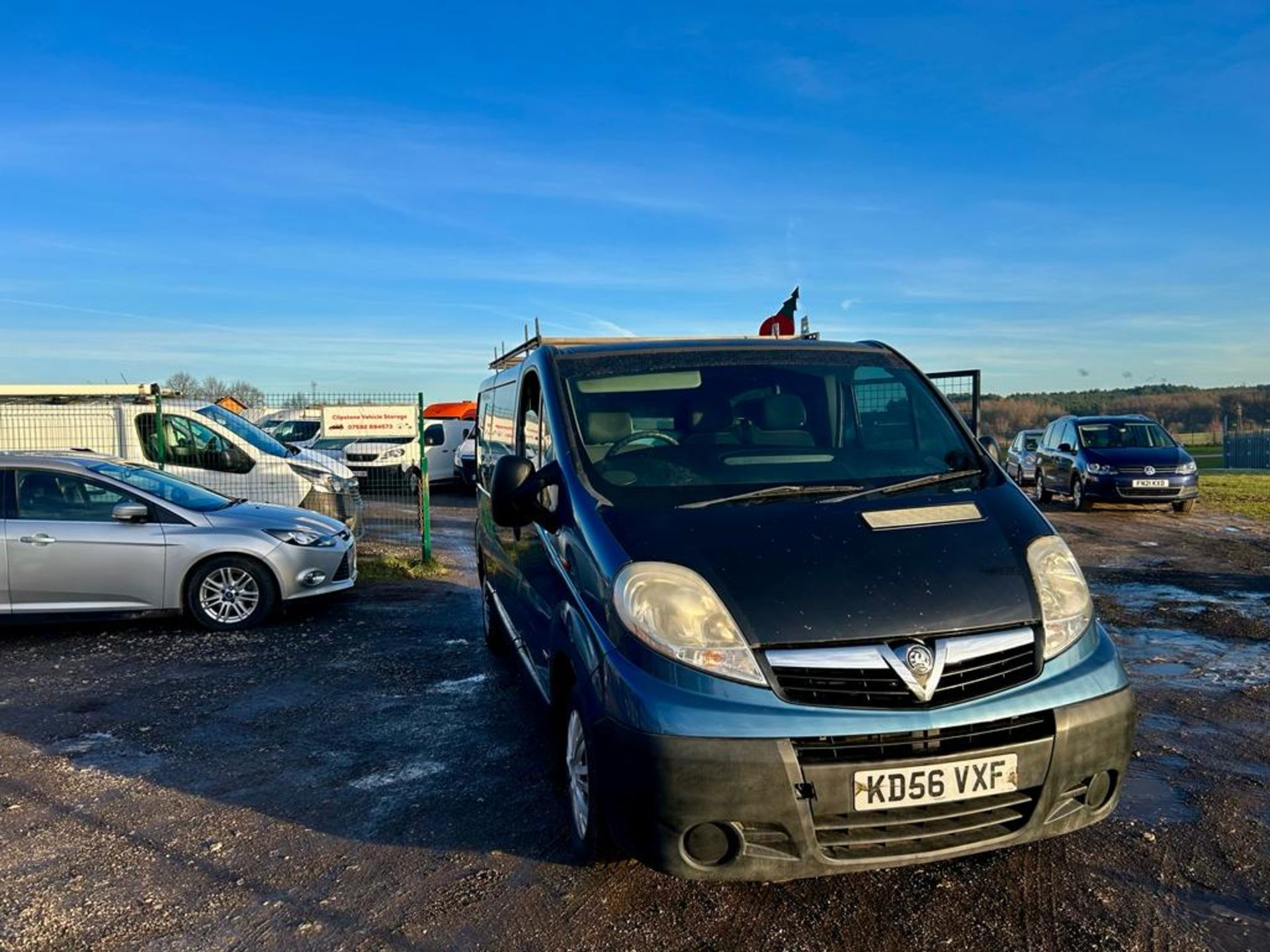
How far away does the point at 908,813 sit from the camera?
2.75 m

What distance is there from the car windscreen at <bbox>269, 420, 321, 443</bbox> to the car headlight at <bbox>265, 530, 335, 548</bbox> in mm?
13573

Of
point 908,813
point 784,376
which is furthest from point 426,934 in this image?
point 784,376

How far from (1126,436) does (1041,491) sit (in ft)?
8.72

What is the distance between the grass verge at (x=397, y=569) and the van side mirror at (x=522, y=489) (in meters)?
6.66

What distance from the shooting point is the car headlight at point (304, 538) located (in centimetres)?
784

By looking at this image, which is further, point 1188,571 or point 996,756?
point 1188,571

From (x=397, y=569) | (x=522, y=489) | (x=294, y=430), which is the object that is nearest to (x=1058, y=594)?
(x=522, y=489)

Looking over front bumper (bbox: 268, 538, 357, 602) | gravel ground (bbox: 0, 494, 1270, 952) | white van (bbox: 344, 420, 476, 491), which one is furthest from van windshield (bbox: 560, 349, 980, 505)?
white van (bbox: 344, 420, 476, 491)

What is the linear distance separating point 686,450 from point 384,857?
2.00 metres

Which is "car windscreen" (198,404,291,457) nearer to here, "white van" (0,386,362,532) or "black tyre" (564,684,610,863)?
"white van" (0,386,362,532)

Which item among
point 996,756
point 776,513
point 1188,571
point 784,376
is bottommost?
point 1188,571

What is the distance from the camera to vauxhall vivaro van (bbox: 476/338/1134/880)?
2711 millimetres

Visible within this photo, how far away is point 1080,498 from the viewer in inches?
657

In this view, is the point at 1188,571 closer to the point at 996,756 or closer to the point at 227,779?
the point at 996,756
